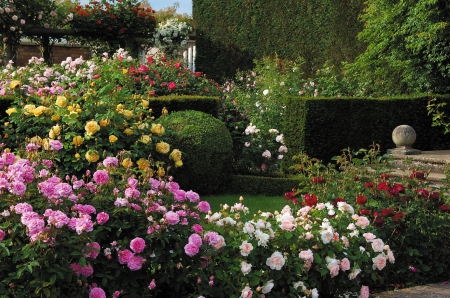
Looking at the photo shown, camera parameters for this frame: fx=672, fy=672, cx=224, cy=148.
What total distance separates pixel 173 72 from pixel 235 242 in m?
7.52

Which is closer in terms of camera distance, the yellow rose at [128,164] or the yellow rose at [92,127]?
the yellow rose at [128,164]

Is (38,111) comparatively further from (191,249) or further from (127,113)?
(191,249)

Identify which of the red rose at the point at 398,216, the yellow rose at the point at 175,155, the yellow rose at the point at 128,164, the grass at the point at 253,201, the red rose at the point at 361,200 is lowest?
the grass at the point at 253,201

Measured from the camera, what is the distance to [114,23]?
18.1 meters

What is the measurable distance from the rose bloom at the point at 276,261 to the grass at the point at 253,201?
3.64m

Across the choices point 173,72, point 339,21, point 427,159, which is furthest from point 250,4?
point 427,159

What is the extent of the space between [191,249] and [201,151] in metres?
4.65

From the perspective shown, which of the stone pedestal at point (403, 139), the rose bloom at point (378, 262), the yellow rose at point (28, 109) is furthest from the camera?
the stone pedestal at point (403, 139)

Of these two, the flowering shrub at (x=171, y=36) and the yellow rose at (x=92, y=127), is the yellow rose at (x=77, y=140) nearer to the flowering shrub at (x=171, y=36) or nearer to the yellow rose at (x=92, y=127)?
the yellow rose at (x=92, y=127)

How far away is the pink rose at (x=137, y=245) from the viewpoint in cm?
316

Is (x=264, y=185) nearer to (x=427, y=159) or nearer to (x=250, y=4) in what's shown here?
(x=427, y=159)

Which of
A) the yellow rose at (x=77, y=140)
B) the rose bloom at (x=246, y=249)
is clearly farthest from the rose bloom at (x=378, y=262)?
the yellow rose at (x=77, y=140)

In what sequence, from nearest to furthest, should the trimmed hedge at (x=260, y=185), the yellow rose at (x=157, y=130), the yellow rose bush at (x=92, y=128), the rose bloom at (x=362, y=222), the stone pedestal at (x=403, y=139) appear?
the rose bloom at (x=362, y=222) < the yellow rose bush at (x=92, y=128) < the yellow rose at (x=157, y=130) < the trimmed hedge at (x=260, y=185) < the stone pedestal at (x=403, y=139)

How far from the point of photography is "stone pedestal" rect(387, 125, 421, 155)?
992cm
